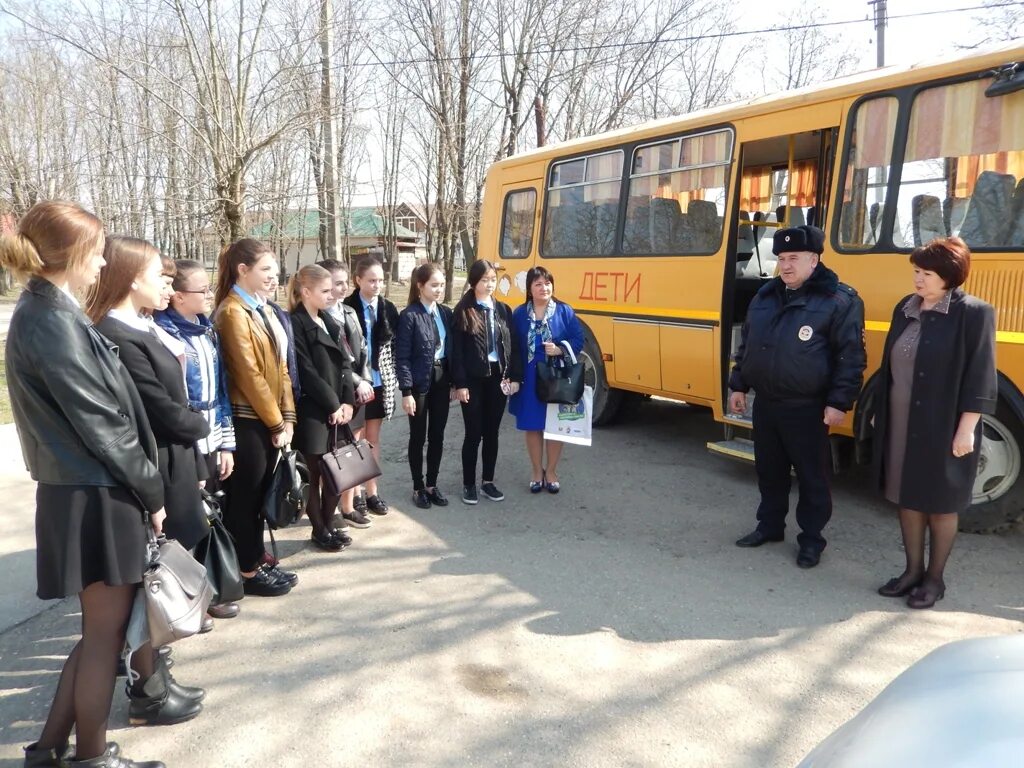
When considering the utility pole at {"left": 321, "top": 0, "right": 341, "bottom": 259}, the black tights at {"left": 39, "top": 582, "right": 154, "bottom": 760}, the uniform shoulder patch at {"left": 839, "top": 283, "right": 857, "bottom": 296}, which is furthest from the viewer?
the utility pole at {"left": 321, "top": 0, "right": 341, "bottom": 259}

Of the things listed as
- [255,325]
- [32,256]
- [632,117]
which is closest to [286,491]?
[255,325]

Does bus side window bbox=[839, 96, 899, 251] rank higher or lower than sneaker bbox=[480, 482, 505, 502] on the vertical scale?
higher

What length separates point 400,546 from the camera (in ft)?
14.4

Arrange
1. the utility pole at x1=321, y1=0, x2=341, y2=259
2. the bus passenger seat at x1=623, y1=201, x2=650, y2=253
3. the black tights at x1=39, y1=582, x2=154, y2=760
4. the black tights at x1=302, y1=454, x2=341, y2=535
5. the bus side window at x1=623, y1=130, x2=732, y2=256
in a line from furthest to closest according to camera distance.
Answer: the utility pole at x1=321, y1=0, x2=341, y2=259
the bus passenger seat at x1=623, y1=201, x2=650, y2=253
the bus side window at x1=623, y1=130, x2=732, y2=256
the black tights at x1=302, y1=454, x2=341, y2=535
the black tights at x1=39, y1=582, x2=154, y2=760

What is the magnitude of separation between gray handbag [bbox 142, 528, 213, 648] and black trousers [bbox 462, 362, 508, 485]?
269cm

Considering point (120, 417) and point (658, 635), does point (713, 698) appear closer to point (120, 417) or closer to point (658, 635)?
point (658, 635)

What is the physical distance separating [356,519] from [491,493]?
3.22 feet

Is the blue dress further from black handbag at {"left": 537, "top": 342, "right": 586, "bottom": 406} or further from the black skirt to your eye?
the black skirt

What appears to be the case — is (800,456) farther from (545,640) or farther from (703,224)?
(703,224)

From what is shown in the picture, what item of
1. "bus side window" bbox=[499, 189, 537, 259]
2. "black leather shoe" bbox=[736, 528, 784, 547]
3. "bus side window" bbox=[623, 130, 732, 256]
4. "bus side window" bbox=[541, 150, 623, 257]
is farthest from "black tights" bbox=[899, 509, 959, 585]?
"bus side window" bbox=[499, 189, 537, 259]

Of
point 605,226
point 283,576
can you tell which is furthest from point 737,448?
point 283,576

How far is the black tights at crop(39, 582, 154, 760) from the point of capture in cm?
226

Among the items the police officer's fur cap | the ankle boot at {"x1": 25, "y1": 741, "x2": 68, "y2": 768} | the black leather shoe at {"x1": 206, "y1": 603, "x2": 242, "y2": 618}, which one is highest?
the police officer's fur cap

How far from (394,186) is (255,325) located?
74.1 ft
